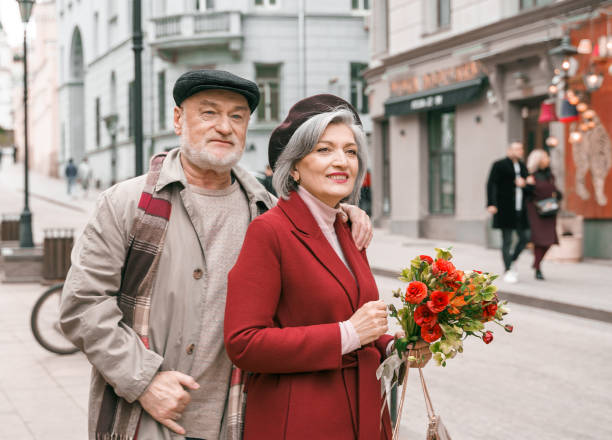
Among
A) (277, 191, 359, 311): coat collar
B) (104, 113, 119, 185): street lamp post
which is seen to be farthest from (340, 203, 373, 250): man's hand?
(104, 113, 119, 185): street lamp post

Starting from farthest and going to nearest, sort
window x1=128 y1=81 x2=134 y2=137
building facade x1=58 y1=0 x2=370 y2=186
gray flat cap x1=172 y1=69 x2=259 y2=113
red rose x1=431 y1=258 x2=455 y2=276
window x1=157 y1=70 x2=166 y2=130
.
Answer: window x1=128 y1=81 x2=134 y2=137
window x1=157 y1=70 x2=166 y2=130
building facade x1=58 y1=0 x2=370 y2=186
gray flat cap x1=172 y1=69 x2=259 y2=113
red rose x1=431 y1=258 x2=455 y2=276

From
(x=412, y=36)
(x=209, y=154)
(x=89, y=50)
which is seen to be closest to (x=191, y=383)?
(x=209, y=154)

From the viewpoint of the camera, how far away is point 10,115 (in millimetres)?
124938

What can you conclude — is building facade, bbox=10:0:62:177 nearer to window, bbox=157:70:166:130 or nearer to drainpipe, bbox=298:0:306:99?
window, bbox=157:70:166:130

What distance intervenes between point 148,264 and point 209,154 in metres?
0.41

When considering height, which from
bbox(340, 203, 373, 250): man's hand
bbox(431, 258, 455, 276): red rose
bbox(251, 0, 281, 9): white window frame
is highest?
bbox(251, 0, 281, 9): white window frame

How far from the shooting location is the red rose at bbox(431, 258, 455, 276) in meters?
2.31

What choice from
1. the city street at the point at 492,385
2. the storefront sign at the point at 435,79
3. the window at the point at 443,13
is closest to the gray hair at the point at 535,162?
the city street at the point at 492,385

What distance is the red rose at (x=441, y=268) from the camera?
231 cm

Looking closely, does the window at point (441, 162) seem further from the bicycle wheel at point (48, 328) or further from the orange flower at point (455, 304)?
the orange flower at point (455, 304)

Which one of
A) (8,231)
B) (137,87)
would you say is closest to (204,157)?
(137,87)

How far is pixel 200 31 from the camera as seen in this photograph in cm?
3106

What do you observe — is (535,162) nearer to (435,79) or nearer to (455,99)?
(455,99)

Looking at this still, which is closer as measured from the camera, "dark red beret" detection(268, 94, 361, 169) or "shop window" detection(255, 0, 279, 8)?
"dark red beret" detection(268, 94, 361, 169)
